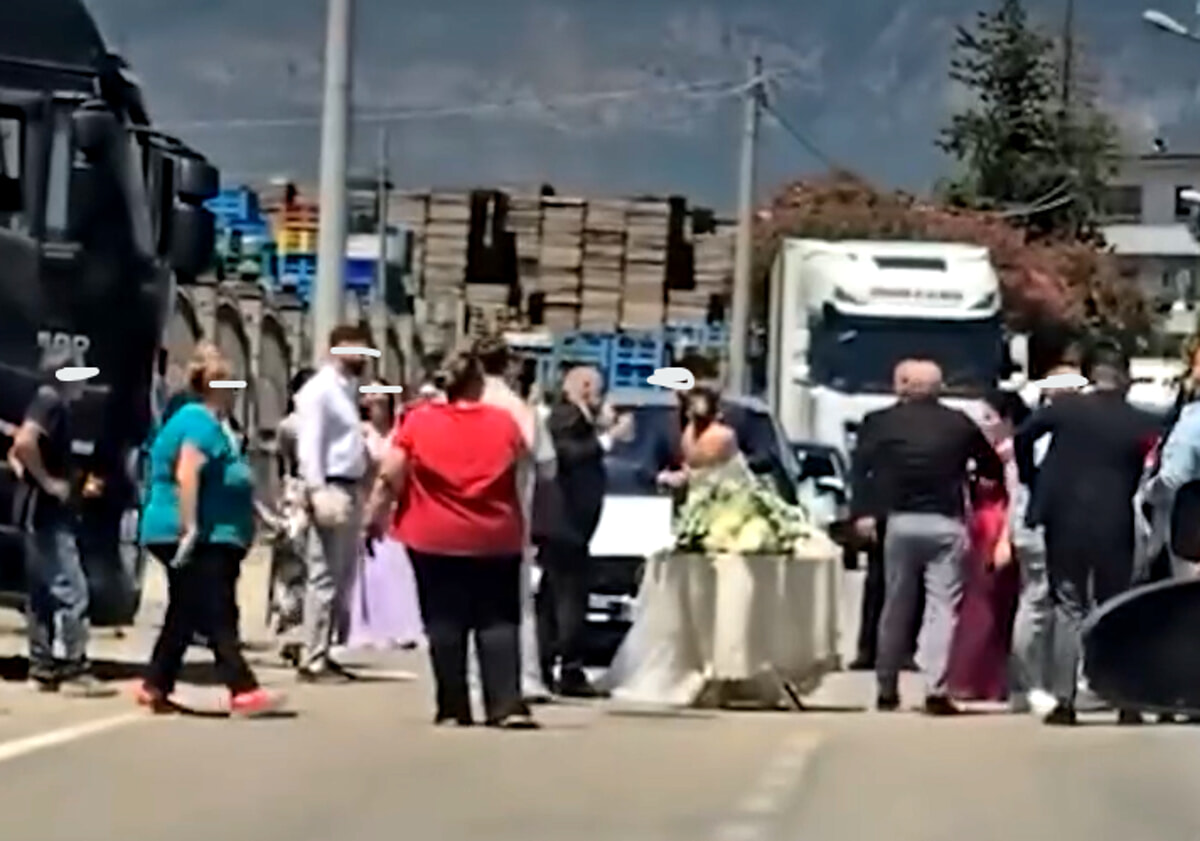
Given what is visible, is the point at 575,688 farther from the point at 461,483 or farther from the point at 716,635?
the point at 461,483

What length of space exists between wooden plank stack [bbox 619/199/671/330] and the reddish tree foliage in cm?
218

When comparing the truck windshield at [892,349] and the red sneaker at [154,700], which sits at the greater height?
the truck windshield at [892,349]

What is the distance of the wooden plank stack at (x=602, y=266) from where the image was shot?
2776 inches

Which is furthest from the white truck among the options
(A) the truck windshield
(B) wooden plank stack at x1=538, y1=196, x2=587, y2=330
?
(B) wooden plank stack at x1=538, y1=196, x2=587, y2=330

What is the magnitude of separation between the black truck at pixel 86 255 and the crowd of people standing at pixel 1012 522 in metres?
4.07

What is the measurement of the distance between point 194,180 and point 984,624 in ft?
17.9

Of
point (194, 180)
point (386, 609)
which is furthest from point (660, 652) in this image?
point (194, 180)

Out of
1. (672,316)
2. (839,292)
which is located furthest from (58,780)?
(672,316)

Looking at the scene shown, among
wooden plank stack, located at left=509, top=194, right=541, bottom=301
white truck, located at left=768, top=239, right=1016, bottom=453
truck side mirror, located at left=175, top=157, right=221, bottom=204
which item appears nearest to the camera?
truck side mirror, located at left=175, top=157, right=221, bottom=204

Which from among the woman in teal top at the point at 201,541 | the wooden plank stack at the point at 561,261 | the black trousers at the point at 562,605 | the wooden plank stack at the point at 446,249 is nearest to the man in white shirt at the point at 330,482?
the black trousers at the point at 562,605

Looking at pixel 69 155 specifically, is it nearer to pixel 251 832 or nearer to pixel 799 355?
pixel 251 832

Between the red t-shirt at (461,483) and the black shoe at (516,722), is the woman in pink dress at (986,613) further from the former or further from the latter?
the red t-shirt at (461,483)

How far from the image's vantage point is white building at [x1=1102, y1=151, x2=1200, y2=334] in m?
121

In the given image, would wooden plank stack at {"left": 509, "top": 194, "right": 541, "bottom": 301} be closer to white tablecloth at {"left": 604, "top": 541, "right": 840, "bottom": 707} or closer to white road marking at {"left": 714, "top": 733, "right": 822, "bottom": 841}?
white tablecloth at {"left": 604, "top": 541, "right": 840, "bottom": 707}
